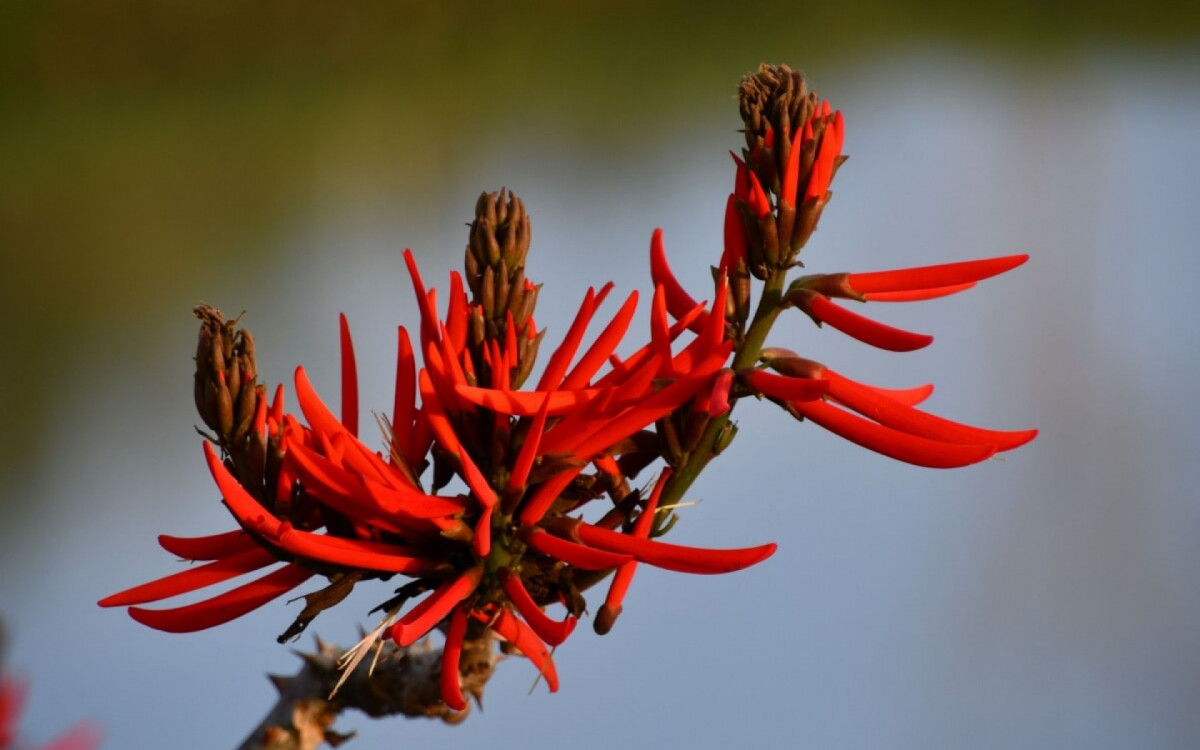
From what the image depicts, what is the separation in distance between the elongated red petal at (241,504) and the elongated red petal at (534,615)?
0.06 meters

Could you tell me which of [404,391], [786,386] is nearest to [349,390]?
[404,391]

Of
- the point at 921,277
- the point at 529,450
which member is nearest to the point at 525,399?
the point at 529,450

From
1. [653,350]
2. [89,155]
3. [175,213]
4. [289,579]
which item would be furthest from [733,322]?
[89,155]

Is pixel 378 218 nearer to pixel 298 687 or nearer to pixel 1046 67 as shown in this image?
pixel 1046 67

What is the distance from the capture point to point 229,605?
0.97 feet

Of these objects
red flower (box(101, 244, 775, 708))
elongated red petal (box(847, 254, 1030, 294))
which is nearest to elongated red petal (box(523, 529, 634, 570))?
red flower (box(101, 244, 775, 708))

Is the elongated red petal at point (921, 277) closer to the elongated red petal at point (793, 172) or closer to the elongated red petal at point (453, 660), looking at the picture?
the elongated red petal at point (793, 172)

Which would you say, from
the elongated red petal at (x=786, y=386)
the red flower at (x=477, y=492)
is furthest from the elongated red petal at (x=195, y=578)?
the elongated red petal at (x=786, y=386)

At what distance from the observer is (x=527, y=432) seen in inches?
11.7

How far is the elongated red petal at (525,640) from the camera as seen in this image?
292 millimetres

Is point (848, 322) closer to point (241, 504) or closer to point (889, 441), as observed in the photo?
point (889, 441)

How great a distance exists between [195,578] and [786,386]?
0.16 meters

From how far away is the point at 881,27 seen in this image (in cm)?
200

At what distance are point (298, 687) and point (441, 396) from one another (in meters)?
0.14
